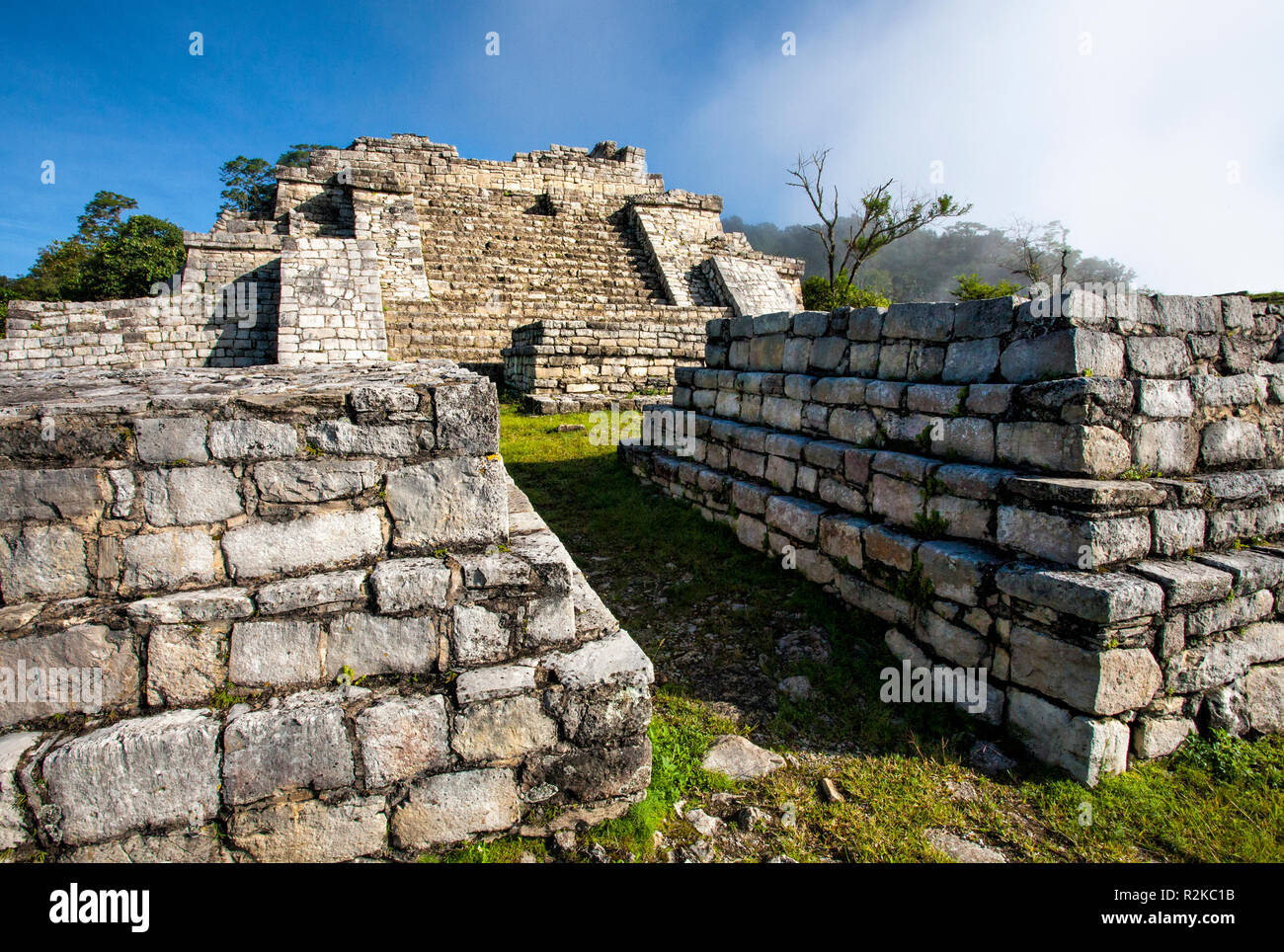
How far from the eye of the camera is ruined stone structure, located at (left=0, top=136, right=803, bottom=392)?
11477 mm

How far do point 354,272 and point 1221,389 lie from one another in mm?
12969

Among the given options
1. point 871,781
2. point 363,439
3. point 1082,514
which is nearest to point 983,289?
point 1082,514

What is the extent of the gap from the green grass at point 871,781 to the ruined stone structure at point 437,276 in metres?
7.11

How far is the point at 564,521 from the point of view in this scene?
5793mm

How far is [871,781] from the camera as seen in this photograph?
2.71 meters

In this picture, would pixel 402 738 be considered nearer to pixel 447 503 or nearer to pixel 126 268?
pixel 447 503

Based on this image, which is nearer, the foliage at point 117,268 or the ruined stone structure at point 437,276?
the ruined stone structure at point 437,276

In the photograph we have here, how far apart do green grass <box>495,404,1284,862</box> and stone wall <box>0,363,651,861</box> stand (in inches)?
14.3

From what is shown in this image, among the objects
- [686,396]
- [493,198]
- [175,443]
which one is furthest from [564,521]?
[493,198]

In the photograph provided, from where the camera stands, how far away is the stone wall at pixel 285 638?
188 centimetres

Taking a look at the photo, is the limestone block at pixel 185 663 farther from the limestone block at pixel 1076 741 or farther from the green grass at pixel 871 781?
the limestone block at pixel 1076 741

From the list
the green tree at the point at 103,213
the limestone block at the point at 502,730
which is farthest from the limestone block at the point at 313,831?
the green tree at the point at 103,213

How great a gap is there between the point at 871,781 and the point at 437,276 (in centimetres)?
1439
